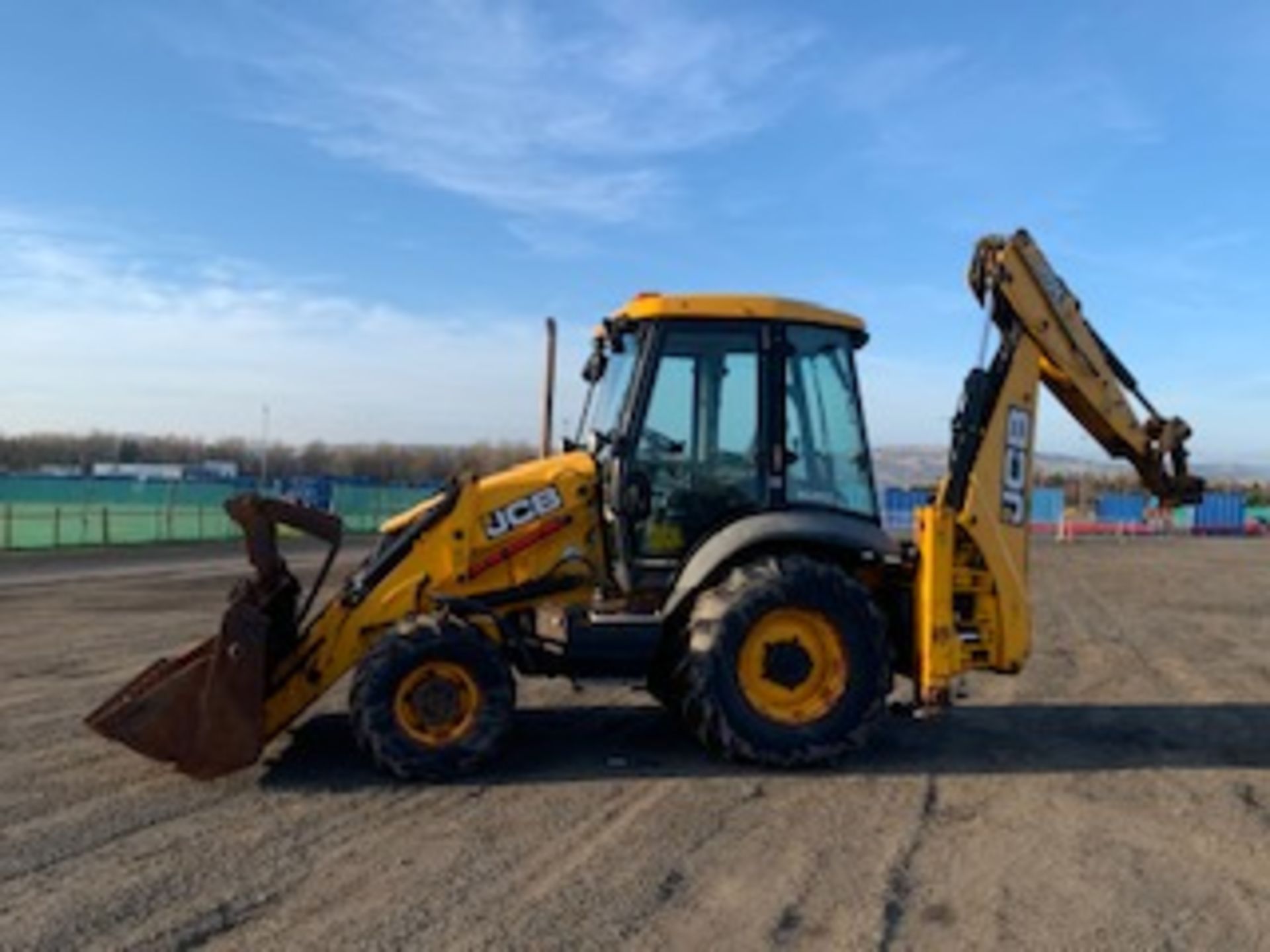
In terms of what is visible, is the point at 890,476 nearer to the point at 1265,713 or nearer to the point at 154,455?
the point at 1265,713

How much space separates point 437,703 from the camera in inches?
290

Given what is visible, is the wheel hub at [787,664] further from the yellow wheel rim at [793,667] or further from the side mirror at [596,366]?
the side mirror at [596,366]

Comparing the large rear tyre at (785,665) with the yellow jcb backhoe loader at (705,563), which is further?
the large rear tyre at (785,665)

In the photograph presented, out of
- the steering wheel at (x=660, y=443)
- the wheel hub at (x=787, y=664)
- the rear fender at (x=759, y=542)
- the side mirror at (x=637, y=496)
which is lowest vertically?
the wheel hub at (x=787, y=664)

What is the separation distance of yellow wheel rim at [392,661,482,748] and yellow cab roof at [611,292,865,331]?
7.98ft

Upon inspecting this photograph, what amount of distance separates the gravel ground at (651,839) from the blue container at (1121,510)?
48.0 meters

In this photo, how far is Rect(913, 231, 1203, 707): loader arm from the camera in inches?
318

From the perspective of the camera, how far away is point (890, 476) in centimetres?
995

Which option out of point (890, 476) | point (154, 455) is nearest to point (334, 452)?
point (154, 455)

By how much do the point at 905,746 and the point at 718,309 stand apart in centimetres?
306

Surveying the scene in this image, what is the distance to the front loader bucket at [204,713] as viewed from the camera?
7.00 meters

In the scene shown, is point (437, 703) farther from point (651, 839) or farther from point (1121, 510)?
point (1121, 510)

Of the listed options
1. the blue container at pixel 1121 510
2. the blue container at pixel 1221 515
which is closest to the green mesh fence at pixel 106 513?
the blue container at pixel 1121 510

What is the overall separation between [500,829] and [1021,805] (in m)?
2.78
